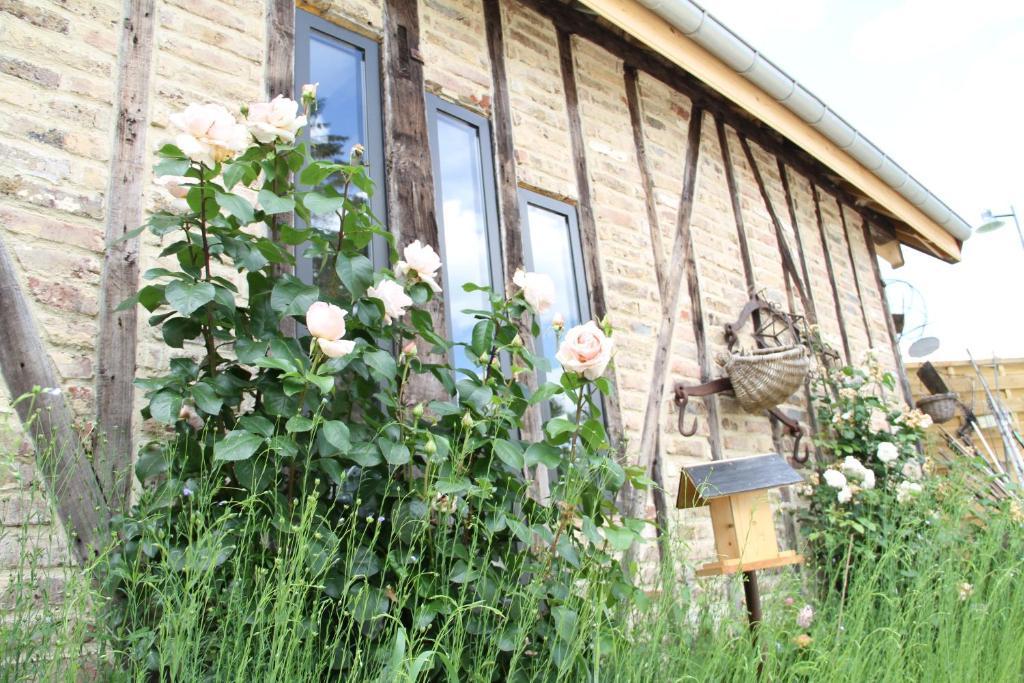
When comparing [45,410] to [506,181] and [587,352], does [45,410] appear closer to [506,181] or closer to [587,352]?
[587,352]

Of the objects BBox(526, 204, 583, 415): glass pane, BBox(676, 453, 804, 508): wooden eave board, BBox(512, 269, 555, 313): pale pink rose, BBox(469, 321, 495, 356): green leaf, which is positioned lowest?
BBox(676, 453, 804, 508): wooden eave board

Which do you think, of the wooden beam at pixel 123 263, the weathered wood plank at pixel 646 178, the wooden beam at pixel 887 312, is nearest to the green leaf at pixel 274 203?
the wooden beam at pixel 123 263

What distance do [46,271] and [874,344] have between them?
553 centimetres

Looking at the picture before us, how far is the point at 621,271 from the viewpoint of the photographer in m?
3.63

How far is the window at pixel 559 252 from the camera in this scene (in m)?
3.43

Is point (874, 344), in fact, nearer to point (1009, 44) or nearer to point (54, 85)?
point (54, 85)

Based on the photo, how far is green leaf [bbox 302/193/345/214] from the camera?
5.84 feet

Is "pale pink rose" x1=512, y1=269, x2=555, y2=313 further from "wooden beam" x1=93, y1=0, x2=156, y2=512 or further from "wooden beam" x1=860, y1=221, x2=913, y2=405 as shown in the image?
"wooden beam" x1=860, y1=221, x2=913, y2=405

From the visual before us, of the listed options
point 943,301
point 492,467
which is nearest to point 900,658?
point 492,467

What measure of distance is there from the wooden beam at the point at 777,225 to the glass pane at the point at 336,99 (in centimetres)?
293

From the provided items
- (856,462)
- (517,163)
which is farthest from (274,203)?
(856,462)

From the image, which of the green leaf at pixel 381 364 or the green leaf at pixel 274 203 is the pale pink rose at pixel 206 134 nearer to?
the green leaf at pixel 274 203

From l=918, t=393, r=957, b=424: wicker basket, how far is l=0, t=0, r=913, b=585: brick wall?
0.61 meters

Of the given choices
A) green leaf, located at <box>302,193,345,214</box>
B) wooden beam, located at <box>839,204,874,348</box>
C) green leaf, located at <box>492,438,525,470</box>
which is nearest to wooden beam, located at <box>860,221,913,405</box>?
wooden beam, located at <box>839,204,874,348</box>
